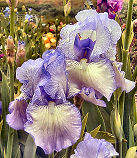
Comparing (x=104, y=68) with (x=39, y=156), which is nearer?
(x=104, y=68)

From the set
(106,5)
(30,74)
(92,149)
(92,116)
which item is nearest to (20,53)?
(30,74)

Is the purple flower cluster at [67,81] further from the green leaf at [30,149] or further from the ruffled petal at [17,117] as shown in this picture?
the green leaf at [30,149]

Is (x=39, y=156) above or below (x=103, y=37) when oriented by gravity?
below

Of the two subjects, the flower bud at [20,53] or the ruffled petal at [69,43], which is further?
the flower bud at [20,53]

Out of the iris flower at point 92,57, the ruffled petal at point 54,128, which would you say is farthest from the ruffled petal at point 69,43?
the ruffled petal at point 54,128

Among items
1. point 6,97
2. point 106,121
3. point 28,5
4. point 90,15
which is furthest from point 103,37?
point 28,5

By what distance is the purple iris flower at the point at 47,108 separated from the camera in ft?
1.61

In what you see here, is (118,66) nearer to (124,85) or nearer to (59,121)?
(124,85)

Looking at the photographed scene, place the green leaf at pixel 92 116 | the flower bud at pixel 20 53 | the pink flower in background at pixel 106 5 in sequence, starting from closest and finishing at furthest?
1. the flower bud at pixel 20 53
2. the green leaf at pixel 92 116
3. the pink flower in background at pixel 106 5

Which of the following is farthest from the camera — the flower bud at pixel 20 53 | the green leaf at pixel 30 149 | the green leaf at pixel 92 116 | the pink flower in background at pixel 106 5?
the pink flower in background at pixel 106 5

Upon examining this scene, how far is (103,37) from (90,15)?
0.16ft

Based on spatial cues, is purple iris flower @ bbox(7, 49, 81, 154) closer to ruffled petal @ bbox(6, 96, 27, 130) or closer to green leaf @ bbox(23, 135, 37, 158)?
ruffled petal @ bbox(6, 96, 27, 130)

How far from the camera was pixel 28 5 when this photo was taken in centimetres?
679

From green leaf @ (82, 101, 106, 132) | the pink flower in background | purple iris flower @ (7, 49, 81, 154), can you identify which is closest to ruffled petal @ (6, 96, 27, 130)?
purple iris flower @ (7, 49, 81, 154)
